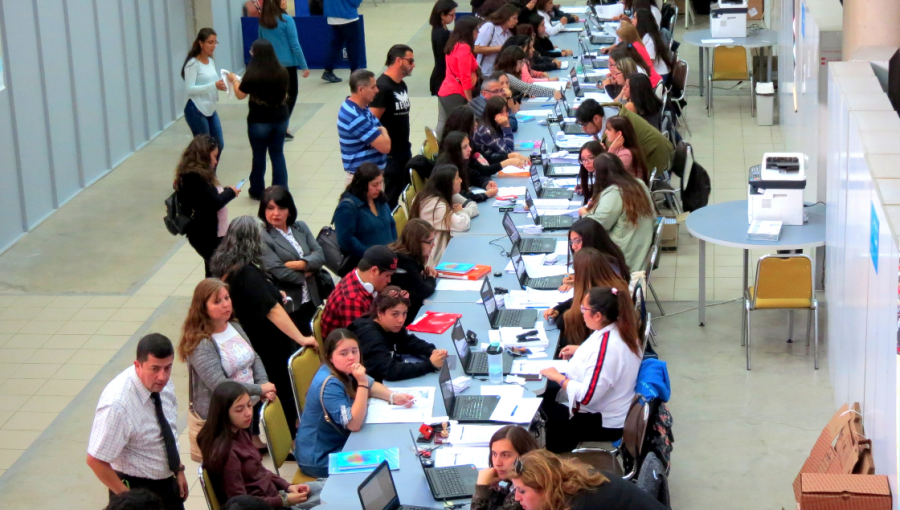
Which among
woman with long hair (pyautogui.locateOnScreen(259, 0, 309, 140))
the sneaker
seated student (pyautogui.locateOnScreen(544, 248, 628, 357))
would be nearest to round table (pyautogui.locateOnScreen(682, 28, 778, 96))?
woman with long hair (pyautogui.locateOnScreen(259, 0, 309, 140))

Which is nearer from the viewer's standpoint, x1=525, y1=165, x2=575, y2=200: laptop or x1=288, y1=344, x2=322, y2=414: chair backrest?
x1=288, y1=344, x2=322, y2=414: chair backrest

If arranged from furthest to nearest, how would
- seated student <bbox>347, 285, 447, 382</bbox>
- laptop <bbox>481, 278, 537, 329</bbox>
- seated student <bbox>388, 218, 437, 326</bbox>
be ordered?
seated student <bbox>388, 218, 437, 326</bbox>, laptop <bbox>481, 278, 537, 329</bbox>, seated student <bbox>347, 285, 447, 382</bbox>

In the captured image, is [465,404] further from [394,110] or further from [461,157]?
[394,110]

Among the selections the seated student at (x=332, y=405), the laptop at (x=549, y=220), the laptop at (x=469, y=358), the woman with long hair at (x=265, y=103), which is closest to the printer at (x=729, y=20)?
the woman with long hair at (x=265, y=103)

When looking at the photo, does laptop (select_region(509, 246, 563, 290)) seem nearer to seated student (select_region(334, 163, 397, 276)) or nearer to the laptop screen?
seated student (select_region(334, 163, 397, 276))

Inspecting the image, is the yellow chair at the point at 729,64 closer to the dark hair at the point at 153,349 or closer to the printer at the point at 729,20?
the printer at the point at 729,20

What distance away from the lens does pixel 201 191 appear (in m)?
7.26

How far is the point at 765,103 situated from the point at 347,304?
788 centimetres

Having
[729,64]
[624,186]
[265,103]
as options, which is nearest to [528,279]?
[624,186]

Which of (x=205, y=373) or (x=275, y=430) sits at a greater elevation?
(x=205, y=373)

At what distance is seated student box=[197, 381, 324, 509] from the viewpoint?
183 inches

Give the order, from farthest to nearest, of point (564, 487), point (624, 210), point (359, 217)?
point (624, 210) < point (359, 217) < point (564, 487)

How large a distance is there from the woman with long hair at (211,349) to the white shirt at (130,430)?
0.40 meters

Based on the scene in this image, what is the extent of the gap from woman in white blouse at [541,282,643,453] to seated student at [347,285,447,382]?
2.16 feet
